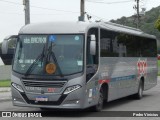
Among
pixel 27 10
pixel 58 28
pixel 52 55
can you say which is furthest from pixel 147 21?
pixel 52 55

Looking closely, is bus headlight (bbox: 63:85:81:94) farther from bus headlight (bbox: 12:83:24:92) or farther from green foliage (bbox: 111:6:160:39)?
green foliage (bbox: 111:6:160:39)

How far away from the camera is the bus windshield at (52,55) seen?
14.6 m

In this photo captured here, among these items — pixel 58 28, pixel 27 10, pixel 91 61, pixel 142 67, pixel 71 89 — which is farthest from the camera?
pixel 27 10

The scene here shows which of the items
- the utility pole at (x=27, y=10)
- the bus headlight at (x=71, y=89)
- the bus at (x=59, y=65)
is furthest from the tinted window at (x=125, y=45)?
the utility pole at (x=27, y=10)

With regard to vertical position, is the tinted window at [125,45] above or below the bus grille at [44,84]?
above

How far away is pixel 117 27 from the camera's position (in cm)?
1908

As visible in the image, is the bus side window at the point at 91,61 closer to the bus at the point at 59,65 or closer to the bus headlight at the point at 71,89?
the bus at the point at 59,65

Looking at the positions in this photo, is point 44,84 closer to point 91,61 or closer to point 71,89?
point 71,89

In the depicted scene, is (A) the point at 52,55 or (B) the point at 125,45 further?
(B) the point at 125,45

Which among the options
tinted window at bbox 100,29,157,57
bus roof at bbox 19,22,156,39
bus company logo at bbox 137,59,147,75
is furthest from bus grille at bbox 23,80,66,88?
bus company logo at bbox 137,59,147,75

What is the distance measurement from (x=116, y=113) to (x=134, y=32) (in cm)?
657

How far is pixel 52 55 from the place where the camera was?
14.8m

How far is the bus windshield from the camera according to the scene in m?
14.6

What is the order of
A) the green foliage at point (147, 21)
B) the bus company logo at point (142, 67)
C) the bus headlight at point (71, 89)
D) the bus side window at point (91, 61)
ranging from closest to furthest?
1. the bus headlight at point (71, 89)
2. the bus side window at point (91, 61)
3. the bus company logo at point (142, 67)
4. the green foliage at point (147, 21)
